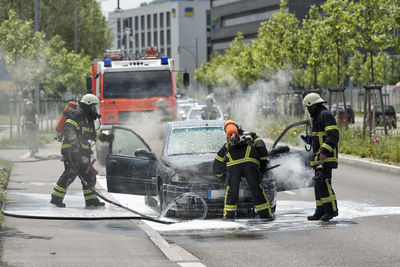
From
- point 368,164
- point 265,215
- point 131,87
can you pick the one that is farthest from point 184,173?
point 131,87

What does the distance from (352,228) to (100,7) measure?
207 feet

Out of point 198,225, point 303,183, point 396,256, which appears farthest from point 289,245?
point 303,183

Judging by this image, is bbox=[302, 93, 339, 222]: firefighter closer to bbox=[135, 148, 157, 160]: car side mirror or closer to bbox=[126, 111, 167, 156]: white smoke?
bbox=[135, 148, 157, 160]: car side mirror

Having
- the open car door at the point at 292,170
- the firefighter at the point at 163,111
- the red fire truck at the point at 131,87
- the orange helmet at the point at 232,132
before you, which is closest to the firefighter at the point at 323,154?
the open car door at the point at 292,170

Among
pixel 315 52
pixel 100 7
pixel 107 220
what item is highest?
pixel 100 7

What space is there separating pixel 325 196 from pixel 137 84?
11.9 meters

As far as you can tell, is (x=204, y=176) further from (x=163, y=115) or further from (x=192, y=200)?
(x=163, y=115)

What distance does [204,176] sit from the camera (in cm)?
1091

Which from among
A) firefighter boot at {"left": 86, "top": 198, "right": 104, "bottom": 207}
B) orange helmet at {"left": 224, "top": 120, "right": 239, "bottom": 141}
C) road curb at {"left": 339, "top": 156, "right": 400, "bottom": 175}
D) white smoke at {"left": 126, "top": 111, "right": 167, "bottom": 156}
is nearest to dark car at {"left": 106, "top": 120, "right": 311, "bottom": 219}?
orange helmet at {"left": 224, "top": 120, "right": 239, "bottom": 141}

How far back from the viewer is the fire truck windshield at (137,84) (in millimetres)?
21781

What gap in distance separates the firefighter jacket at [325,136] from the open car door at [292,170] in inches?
21.9

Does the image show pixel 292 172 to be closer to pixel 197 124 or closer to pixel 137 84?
pixel 197 124

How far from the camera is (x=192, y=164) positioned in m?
11.0

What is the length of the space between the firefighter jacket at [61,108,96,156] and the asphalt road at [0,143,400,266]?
1.87 meters
